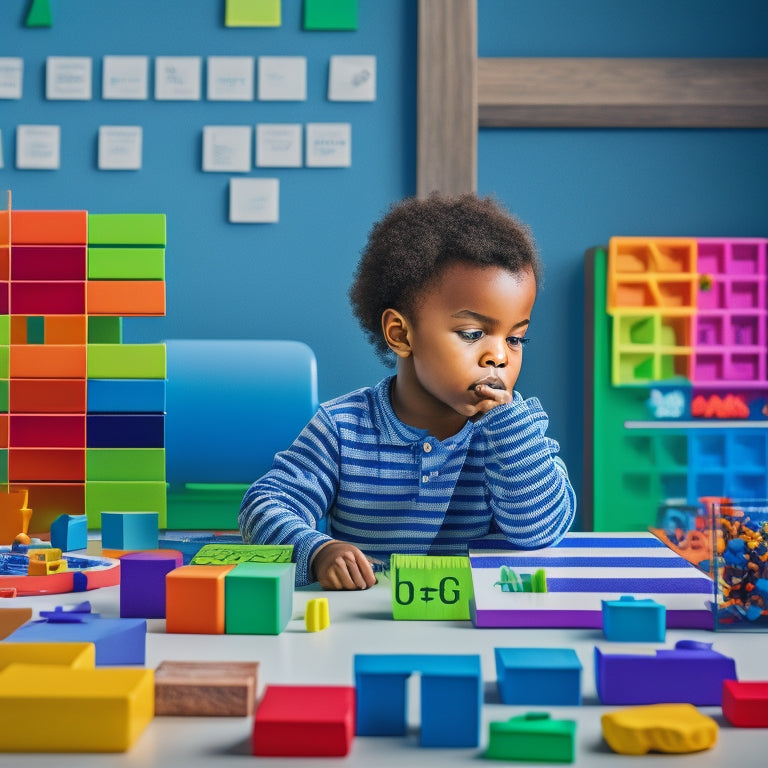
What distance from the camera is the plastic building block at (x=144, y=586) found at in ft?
2.85

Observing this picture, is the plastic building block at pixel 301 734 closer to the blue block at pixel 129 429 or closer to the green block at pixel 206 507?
the blue block at pixel 129 429

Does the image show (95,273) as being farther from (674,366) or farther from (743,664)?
(674,366)

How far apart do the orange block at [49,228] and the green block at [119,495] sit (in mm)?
397

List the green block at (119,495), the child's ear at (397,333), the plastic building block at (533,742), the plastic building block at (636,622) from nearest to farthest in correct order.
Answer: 1. the plastic building block at (533,742)
2. the plastic building block at (636,622)
3. the child's ear at (397,333)
4. the green block at (119,495)

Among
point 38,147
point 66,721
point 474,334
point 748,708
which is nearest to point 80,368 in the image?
point 474,334

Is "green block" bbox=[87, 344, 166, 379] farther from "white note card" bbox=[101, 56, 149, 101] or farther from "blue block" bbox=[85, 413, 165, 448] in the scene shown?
"white note card" bbox=[101, 56, 149, 101]

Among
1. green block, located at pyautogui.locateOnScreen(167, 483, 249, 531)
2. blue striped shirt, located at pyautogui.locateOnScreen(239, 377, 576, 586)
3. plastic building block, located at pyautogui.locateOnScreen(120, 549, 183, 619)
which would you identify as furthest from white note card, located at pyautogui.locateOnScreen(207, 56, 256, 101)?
plastic building block, located at pyautogui.locateOnScreen(120, 549, 183, 619)

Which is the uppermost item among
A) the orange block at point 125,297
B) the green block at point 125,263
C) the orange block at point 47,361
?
the green block at point 125,263

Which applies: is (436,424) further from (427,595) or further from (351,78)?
(351,78)

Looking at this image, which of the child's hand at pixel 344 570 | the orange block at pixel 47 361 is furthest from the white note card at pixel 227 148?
the child's hand at pixel 344 570

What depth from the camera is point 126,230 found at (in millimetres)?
1697

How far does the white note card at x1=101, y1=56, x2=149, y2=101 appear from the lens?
2.94 m

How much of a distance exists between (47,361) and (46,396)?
0.19 feet

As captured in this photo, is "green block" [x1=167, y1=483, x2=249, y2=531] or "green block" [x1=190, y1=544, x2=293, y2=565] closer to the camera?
"green block" [x1=190, y1=544, x2=293, y2=565]
